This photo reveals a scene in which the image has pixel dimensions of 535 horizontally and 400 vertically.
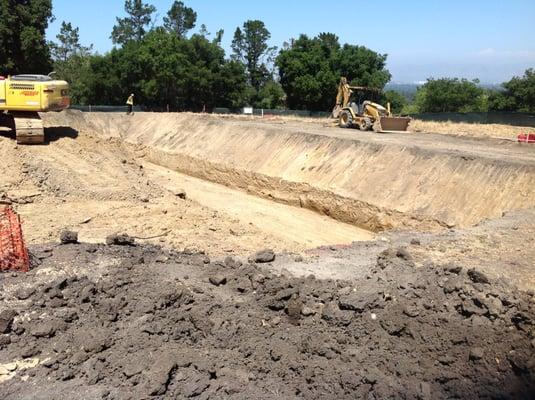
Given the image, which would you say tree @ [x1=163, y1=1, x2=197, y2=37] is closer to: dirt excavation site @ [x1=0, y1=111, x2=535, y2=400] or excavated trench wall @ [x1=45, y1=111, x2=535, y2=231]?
excavated trench wall @ [x1=45, y1=111, x2=535, y2=231]

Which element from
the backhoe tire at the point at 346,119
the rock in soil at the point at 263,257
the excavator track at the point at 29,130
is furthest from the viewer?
the backhoe tire at the point at 346,119

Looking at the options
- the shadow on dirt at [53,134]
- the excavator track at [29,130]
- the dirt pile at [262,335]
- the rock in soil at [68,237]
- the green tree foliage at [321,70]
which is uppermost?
the green tree foliage at [321,70]

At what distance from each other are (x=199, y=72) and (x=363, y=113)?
2052cm

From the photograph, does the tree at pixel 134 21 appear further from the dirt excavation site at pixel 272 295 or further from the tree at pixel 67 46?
the dirt excavation site at pixel 272 295

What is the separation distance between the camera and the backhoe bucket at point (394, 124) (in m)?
23.8

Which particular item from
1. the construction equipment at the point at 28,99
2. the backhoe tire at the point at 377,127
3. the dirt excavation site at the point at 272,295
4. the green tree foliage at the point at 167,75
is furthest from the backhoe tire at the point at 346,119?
the green tree foliage at the point at 167,75

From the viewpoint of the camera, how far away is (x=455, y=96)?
57.5m

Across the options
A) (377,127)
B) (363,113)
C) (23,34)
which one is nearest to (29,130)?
(377,127)

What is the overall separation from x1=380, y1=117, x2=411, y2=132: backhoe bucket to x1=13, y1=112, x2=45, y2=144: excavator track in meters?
14.2

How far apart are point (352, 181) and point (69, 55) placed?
6339cm

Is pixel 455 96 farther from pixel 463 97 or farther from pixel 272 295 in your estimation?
pixel 272 295

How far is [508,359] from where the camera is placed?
605cm

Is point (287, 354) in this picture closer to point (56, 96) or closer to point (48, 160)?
point (48, 160)

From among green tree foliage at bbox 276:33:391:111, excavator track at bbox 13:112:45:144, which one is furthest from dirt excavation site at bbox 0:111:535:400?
green tree foliage at bbox 276:33:391:111
